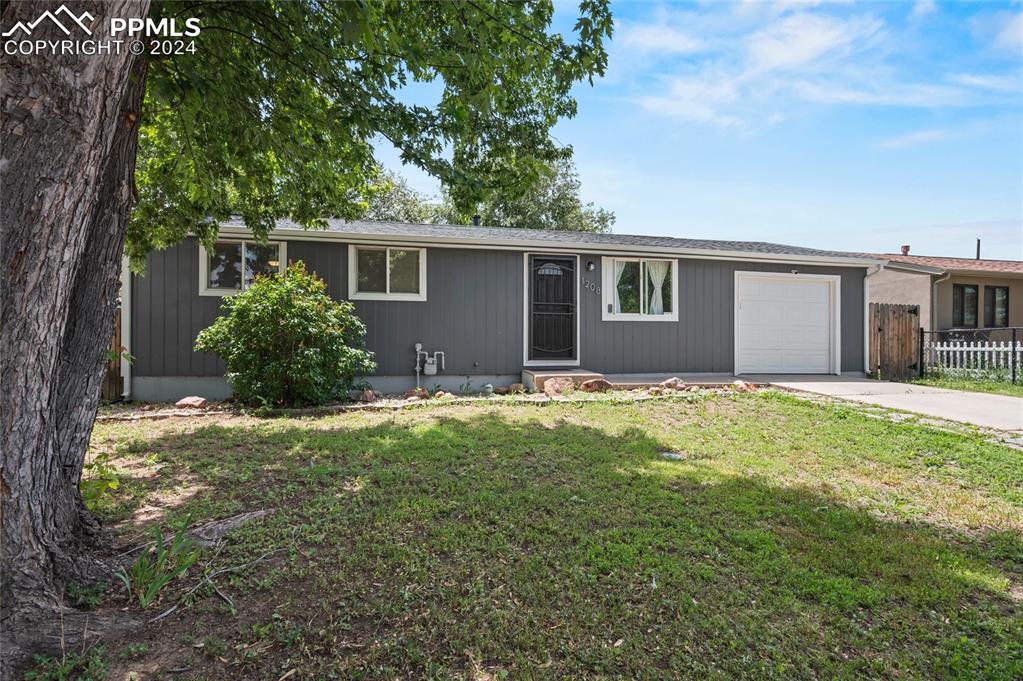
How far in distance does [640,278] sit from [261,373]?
22.2 ft

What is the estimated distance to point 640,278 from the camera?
9164 mm

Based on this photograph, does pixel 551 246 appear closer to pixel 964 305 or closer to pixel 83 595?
pixel 83 595

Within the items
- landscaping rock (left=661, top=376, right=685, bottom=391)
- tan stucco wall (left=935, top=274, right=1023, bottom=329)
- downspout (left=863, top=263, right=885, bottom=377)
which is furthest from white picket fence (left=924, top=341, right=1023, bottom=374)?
landscaping rock (left=661, top=376, right=685, bottom=391)

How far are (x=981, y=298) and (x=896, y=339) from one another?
7.70 meters

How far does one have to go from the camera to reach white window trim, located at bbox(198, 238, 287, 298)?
7.38 meters

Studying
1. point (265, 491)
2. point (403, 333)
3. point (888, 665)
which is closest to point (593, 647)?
point (888, 665)

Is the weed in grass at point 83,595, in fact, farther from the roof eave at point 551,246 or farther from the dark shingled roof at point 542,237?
the dark shingled roof at point 542,237

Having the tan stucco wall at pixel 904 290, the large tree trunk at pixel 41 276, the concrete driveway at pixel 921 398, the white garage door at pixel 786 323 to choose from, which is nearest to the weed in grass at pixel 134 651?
the large tree trunk at pixel 41 276

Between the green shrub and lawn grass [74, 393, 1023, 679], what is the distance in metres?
1.81

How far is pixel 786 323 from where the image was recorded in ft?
31.9

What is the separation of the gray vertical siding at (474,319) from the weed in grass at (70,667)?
21.2 ft

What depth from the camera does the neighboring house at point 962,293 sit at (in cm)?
1341

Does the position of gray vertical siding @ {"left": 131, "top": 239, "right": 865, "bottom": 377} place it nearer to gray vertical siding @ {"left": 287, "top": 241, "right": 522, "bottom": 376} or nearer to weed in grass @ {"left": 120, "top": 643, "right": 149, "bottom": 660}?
gray vertical siding @ {"left": 287, "top": 241, "right": 522, "bottom": 376}

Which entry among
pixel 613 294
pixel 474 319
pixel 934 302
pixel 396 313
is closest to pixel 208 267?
pixel 396 313
